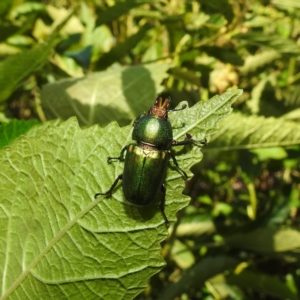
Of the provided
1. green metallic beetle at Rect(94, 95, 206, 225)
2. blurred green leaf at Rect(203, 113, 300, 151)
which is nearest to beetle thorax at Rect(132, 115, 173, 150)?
green metallic beetle at Rect(94, 95, 206, 225)

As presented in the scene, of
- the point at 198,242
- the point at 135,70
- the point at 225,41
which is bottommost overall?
the point at 198,242

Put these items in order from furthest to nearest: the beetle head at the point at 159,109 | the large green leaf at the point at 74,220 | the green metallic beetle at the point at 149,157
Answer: the beetle head at the point at 159,109 < the green metallic beetle at the point at 149,157 < the large green leaf at the point at 74,220

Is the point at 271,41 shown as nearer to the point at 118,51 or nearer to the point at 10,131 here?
the point at 118,51

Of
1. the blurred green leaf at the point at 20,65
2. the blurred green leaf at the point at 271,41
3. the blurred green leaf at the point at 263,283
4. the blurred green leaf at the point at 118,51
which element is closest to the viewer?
the blurred green leaf at the point at 20,65

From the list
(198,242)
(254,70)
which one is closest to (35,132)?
(254,70)

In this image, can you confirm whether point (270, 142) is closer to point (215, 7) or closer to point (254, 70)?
point (215, 7)

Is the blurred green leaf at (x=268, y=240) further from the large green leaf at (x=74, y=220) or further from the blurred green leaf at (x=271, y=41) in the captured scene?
the large green leaf at (x=74, y=220)

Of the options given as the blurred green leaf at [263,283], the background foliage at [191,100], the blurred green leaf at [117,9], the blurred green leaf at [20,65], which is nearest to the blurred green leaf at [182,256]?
the background foliage at [191,100]

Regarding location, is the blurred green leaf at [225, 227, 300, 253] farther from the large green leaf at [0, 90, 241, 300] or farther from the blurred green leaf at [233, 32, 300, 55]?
the large green leaf at [0, 90, 241, 300]
